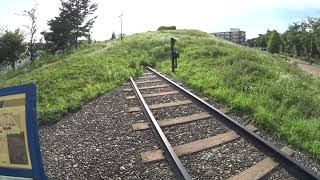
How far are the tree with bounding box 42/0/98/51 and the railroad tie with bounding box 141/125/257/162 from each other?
149ft

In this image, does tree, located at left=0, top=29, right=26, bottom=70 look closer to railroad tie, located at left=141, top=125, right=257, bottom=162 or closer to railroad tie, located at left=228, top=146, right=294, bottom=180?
railroad tie, located at left=141, top=125, right=257, bottom=162

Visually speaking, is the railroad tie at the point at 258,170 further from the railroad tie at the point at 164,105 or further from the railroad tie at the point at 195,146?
the railroad tie at the point at 164,105

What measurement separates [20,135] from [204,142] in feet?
11.2

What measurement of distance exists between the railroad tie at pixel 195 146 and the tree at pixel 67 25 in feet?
149

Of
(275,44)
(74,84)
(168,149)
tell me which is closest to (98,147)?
(168,149)

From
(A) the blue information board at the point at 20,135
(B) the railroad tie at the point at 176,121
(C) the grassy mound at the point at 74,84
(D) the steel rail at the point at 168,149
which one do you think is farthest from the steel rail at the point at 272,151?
(C) the grassy mound at the point at 74,84

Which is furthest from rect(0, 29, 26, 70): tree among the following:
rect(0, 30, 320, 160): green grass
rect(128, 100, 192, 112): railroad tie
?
rect(128, 100, 192, 112): railroad tie

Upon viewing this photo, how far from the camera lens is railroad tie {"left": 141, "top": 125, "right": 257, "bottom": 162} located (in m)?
6.15

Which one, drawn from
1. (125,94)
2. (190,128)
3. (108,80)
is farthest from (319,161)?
(108,80)

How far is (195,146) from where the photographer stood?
656cm

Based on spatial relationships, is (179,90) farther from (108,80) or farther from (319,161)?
(319,161)

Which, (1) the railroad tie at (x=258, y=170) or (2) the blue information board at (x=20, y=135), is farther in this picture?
(1) the railroad tie at (x=258, y=170)

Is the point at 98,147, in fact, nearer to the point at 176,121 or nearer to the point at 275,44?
the point at 176,121

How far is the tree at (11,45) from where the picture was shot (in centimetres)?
5241
